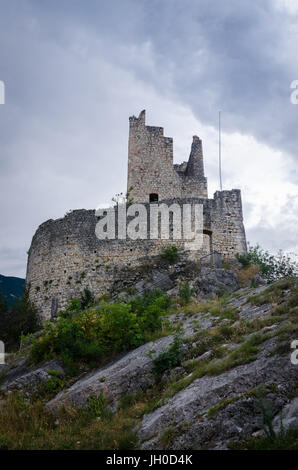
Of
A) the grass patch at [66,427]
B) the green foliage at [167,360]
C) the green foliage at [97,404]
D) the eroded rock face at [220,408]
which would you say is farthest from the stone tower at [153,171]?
the eroded rock face at [220,408]

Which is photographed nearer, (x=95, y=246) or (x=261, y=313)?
(x=261, y=313)

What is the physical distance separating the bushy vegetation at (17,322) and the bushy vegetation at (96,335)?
7087 millimetres

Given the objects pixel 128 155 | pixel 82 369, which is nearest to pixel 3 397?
pixel 82 369

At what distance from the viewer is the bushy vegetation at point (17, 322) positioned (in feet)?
59.0

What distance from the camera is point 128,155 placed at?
27.1 metres

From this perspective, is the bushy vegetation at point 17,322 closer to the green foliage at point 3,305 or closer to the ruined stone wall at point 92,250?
the green foliage at point 3,305

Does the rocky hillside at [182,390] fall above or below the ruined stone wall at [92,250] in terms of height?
below

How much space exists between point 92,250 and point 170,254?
380cm

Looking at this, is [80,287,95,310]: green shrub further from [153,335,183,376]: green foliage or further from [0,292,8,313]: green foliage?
[153,335,183,376]: green foliage

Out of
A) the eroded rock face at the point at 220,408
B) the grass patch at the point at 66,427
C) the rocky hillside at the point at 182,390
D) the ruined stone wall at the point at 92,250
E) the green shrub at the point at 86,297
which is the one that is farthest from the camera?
the ruined stone wall at the point at 92,250

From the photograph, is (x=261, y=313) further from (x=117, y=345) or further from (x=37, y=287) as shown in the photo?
(x=37, y=287)
